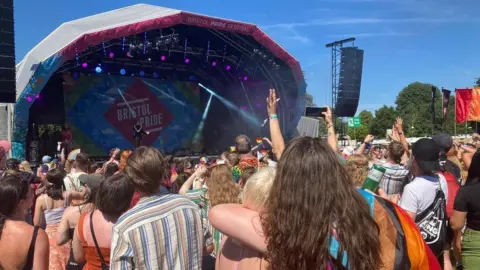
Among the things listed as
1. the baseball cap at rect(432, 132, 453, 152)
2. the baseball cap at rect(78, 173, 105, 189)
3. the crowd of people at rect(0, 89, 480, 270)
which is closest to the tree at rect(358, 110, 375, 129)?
the baseball cap at rect(432, 132, 453, 152)

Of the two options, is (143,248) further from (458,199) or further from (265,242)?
(458,199)

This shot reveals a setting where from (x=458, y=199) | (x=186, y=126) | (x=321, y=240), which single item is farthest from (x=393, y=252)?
(x=186, y=126)

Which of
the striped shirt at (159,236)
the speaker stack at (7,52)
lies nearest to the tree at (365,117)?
the speaker stack at (7,52)

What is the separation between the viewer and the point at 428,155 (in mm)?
2844

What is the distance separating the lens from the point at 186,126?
19109 millimetres

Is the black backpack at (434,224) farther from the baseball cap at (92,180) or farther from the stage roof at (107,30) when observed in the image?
the stage roof at (107,30)

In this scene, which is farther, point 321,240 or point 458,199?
point 458,199

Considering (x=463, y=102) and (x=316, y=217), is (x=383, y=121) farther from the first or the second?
(x=316, y=217)

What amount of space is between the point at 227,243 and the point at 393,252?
0.63m

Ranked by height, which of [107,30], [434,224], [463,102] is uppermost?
[107,30]

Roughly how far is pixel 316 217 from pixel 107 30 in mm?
11742

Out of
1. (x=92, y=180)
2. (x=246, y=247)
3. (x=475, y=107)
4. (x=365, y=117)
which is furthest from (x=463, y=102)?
(x=365, y=117)

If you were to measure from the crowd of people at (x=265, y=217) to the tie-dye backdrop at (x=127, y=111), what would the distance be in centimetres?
1265

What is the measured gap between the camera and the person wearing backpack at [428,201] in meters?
2.81
